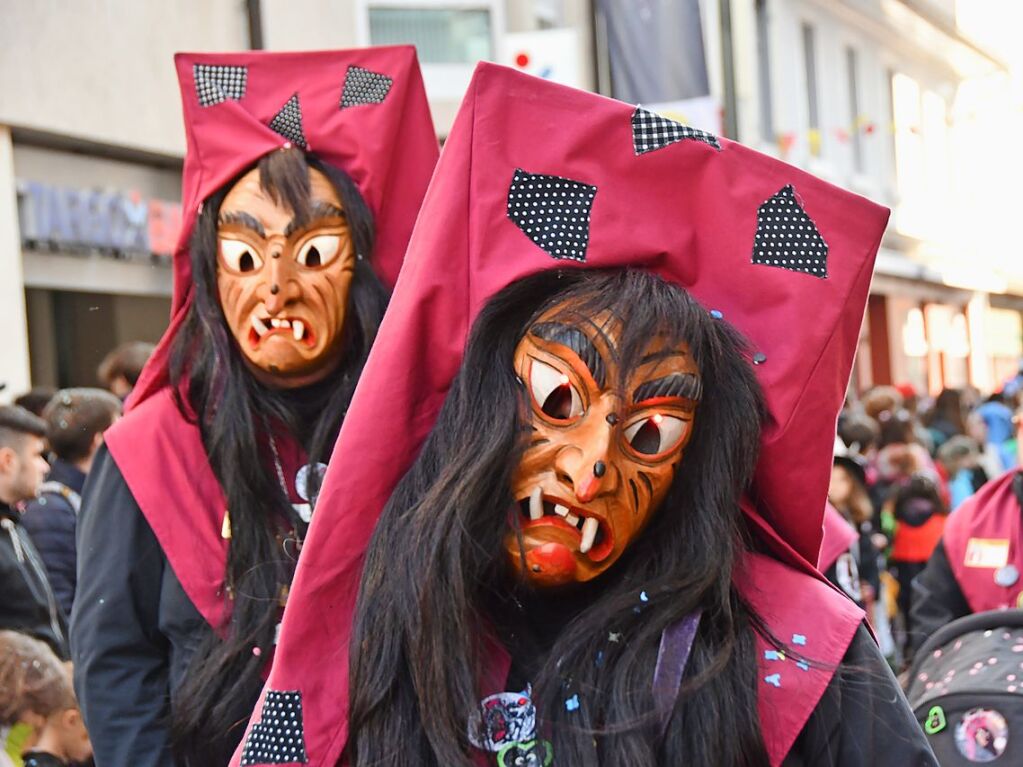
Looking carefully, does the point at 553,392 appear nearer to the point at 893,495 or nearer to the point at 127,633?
the point at 127,633

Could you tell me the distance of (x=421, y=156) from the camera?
3428 mm

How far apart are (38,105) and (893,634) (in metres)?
5.73

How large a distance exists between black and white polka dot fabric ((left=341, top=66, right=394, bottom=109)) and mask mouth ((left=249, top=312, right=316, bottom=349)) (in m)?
0.58

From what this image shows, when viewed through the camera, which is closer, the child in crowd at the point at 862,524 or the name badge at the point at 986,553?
the name badge at the point at 986,553

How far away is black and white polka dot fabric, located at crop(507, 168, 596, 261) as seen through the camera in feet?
6.76

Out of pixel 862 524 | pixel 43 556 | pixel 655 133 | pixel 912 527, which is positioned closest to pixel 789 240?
pixel 655 133

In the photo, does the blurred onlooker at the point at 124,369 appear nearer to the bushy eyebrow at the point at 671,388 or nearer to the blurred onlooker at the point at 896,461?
the blurred onlooker at the point at 896,461

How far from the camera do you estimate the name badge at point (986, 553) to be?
416 centimetres

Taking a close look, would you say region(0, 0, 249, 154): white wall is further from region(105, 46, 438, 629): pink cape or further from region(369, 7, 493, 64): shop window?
region(105, 46, 438, 629): pink cape

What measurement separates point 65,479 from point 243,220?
93.6 inches

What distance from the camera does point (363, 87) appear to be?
3395 mm

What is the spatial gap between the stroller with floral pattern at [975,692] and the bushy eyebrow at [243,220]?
63.4 inches

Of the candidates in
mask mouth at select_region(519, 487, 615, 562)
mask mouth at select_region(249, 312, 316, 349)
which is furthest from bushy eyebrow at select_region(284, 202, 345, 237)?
mask mouth at select_region(519, 487, 615, 562)

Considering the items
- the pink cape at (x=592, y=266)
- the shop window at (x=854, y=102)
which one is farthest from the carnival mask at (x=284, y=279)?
the shop window at (x=854, y=102)
